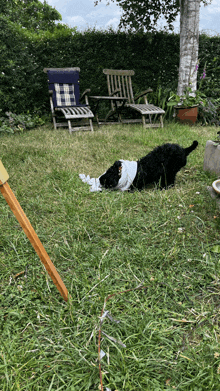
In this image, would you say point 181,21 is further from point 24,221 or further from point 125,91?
point 24,221

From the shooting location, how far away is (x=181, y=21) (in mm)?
5535

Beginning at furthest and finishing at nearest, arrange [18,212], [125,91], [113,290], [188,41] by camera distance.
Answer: [125,91], [188,41], [113,290], [18,212]

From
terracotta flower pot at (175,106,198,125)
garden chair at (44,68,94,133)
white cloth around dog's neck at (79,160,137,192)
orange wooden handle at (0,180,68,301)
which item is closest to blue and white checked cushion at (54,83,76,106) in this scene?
garden chair at (44,68,94,133)

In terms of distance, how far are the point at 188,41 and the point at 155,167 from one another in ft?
15.0

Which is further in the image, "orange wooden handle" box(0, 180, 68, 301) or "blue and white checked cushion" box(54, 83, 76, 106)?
"blue and white checked cushion" box(54, 83, 76, 106)

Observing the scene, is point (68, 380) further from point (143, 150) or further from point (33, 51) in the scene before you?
point (33, 51)

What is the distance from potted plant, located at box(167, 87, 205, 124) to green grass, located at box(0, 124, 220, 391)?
10.7ft

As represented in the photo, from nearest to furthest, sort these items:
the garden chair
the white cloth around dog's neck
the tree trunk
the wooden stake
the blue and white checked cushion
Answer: the wooden stake < the white cloth around dog's neck < the tree trunk < the garden chair < the blue and white checked cushion

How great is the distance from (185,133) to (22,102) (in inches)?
149

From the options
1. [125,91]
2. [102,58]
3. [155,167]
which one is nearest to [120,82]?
[125,91]

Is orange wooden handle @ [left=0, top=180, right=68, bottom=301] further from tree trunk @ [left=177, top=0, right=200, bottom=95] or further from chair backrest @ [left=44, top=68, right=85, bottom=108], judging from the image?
tree trunk @ [left=177, top=0, right=200, bottom=95]

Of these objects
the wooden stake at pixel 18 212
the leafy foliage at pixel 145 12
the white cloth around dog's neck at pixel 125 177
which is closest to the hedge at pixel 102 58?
the leafy foliage at pixel 145 12

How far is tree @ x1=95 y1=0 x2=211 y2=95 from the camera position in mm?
5406

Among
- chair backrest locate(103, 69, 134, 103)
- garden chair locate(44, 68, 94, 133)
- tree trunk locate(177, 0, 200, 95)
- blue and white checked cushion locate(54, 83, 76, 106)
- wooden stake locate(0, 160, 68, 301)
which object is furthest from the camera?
chair backrest locate(103, 69, 134, 103)
